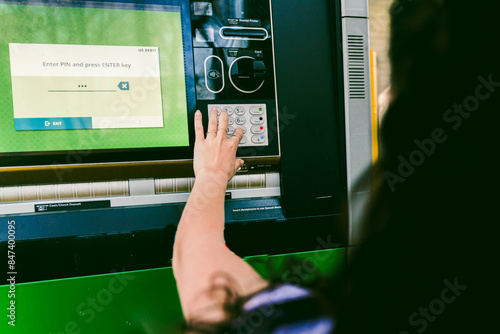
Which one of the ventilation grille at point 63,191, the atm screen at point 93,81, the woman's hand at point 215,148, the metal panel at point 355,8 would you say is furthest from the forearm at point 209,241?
the metal panel at point 355,8

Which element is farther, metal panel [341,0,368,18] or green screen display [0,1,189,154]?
metal panel [341,0,368,18]

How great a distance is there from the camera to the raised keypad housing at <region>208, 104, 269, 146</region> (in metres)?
1.05

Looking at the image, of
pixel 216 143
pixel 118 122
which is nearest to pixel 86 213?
pixel 118 122

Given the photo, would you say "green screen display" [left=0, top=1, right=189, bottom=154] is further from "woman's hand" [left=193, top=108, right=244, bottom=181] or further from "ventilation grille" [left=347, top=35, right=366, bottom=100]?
"ventilation grille" [left=347, top=35, right=366, bottom=100]

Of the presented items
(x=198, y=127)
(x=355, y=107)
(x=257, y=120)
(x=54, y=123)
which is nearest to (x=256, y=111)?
(x=257, y=120)

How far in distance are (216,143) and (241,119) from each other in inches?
5.5

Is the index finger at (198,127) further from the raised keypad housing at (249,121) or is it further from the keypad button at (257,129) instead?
the keypad button at (257,129)

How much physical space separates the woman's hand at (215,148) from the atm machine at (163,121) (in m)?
0.04

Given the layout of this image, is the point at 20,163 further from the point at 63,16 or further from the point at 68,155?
the point at 63,16

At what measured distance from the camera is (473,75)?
0.53 metres

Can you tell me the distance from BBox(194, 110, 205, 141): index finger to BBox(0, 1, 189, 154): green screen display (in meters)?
0.04

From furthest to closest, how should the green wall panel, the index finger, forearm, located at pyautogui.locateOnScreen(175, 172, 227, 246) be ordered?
1. the index finger
2. the green wall panel
3. forearm, located at pyautogui.locateOnScreen(175, 172, 227, 246)

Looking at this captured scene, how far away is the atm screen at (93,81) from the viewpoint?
2.96 feet

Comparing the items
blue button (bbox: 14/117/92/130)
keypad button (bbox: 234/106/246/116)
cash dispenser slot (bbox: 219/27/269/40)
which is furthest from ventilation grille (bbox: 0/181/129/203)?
cash dispenser slot (bbox: 219/27/269/40)
